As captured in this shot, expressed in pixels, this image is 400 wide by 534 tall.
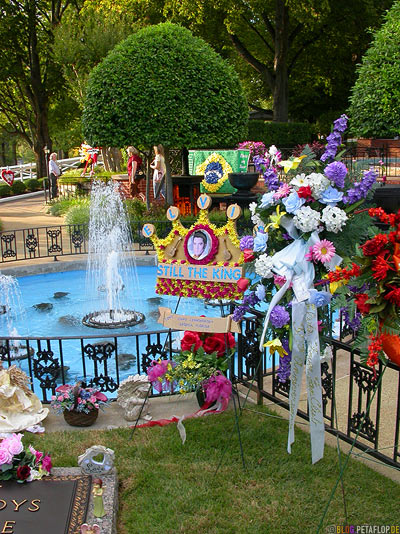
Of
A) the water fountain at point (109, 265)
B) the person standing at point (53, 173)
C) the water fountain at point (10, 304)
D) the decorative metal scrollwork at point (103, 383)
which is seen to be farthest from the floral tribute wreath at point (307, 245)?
the person standing at point (53, 173)

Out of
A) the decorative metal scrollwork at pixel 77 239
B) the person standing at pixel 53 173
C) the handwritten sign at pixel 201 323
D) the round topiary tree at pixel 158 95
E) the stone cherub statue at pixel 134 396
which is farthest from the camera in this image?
the person standing at pixel 53 173

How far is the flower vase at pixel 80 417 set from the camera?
5688 millimetres

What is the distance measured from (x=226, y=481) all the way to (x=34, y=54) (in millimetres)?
33733

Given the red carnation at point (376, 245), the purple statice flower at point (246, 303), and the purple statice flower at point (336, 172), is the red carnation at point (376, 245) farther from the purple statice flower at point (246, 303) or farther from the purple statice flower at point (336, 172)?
the purple statice flower at point (246, 303)

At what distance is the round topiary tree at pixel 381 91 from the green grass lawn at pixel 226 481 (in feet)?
23.4

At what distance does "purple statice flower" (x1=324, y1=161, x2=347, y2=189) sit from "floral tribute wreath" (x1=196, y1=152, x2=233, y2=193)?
14.3 m

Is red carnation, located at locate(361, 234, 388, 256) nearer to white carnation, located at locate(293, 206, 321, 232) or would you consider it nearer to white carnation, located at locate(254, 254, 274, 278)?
white carnation, located at locate(293, 206, 321, 232)

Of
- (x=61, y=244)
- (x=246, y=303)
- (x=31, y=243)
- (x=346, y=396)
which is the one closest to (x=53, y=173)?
(x=31, y=243)

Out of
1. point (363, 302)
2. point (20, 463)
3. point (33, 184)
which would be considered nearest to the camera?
point (363, 302)

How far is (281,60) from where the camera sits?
2864 cm

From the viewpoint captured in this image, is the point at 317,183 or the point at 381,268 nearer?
the point at 381,268

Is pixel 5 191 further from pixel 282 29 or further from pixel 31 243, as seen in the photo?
pixel 31 243

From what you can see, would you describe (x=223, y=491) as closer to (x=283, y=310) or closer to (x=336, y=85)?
(x=283, y=310)

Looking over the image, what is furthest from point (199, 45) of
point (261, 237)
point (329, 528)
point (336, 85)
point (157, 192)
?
point (336, 85)
